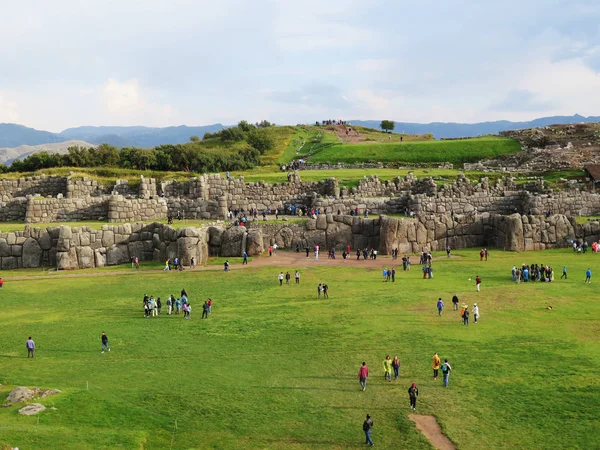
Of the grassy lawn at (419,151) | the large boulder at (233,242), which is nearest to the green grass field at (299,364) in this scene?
the large boulder at (233,242)

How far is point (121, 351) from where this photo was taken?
27.1 meters

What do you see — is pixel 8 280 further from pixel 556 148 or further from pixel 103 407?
pixel 556 148

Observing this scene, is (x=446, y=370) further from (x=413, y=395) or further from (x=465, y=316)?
(x=465, y=316)

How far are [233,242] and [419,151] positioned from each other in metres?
36.9

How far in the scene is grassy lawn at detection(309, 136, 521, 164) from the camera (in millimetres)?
75938

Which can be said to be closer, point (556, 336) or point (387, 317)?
point (556, 336)

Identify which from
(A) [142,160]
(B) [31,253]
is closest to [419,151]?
(A) [142,160]

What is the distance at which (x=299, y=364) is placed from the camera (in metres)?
25.4

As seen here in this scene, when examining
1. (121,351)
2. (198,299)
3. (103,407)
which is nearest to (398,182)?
(198,299)

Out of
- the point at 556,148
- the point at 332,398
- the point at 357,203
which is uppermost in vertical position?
the point at 556,148

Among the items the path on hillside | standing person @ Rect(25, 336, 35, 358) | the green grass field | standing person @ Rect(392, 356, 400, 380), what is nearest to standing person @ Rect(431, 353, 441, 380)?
the green grass field

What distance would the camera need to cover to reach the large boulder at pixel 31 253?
45.6 m

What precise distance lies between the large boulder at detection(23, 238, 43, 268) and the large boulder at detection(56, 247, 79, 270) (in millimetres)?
2193

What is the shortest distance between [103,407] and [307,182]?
4232 cm
